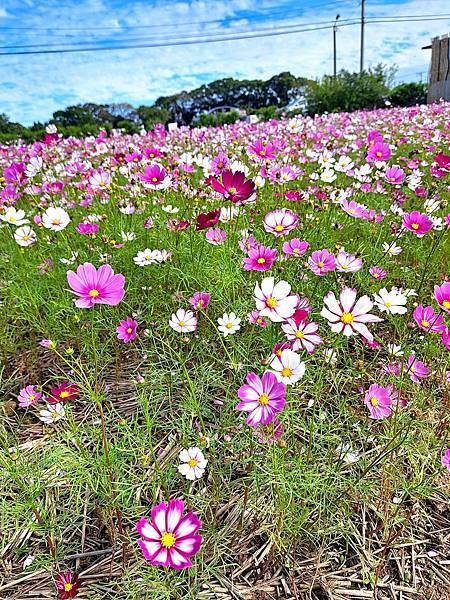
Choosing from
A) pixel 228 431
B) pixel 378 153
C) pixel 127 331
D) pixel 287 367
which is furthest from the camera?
pixel 378 153


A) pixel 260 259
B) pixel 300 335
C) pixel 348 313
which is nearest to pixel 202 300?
pixel 260 259

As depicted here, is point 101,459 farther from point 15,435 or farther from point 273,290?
point 273,290

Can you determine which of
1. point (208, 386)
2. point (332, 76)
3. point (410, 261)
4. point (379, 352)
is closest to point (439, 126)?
point (410, 261)

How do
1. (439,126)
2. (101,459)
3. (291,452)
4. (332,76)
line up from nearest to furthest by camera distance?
(101,459) → (291,452) → (439,126) → (332,76)

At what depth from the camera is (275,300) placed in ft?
3.52

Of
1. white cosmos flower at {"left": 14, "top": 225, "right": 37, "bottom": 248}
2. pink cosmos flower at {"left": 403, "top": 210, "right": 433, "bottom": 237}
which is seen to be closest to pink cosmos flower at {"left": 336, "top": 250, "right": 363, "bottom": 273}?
pink cosmos flower at {"left": 403, "top": 210, "right": 433, "bottom": 237}

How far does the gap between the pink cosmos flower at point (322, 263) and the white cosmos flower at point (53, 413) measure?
2.90ft

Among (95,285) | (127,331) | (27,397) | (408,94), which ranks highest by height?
(95,285)

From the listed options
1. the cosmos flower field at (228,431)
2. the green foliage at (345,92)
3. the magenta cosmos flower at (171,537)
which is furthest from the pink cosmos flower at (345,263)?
the green foliage at (345,92)

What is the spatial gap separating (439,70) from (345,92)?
3027mm

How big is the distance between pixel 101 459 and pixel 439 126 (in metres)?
5.87

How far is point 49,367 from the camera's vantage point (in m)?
1.77

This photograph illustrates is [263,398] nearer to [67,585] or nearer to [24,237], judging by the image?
[67,585]

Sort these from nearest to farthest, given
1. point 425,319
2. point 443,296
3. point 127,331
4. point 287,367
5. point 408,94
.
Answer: point 287,367, point 443,296, point 425,319, point 127,331, point 408,94
